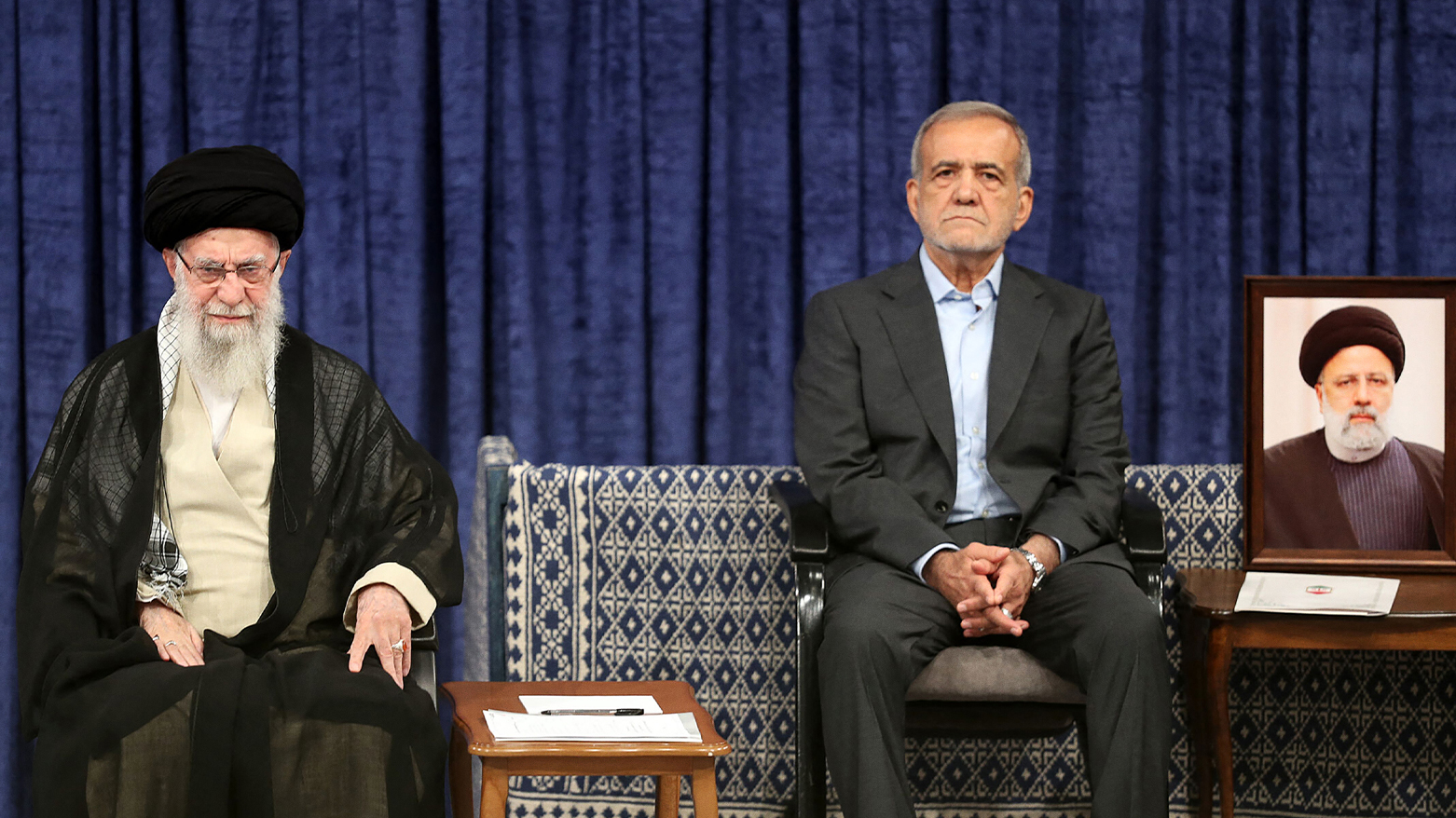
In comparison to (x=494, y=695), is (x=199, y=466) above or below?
above

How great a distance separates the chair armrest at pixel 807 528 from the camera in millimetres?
2668

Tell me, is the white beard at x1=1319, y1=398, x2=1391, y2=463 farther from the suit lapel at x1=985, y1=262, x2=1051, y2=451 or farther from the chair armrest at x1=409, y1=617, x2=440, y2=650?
the chair armrest at x1=409, y1=617, x2=440, y2=650

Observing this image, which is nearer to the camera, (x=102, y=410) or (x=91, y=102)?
(x=102, y=410)

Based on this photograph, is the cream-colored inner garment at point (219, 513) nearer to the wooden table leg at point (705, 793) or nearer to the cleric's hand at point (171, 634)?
the cleric's hand at point (171, 634)

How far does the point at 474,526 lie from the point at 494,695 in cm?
94

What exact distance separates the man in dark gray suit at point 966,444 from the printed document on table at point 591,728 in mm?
371

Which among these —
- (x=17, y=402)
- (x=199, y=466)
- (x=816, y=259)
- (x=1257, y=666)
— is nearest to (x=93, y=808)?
(x=199, y=466)

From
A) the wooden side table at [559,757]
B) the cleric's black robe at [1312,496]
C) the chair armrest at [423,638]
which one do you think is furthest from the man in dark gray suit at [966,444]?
the chair armrest at [423,638]

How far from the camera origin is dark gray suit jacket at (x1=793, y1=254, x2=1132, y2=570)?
281 centimetres

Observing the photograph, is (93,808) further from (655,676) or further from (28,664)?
(655,676)

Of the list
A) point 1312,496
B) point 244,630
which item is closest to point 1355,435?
point 1312,496

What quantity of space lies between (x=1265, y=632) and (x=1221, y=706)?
18cm

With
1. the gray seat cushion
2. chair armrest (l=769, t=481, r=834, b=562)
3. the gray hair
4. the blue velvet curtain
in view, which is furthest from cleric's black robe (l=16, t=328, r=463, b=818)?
the gray hair

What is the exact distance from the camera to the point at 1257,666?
3.20 m
